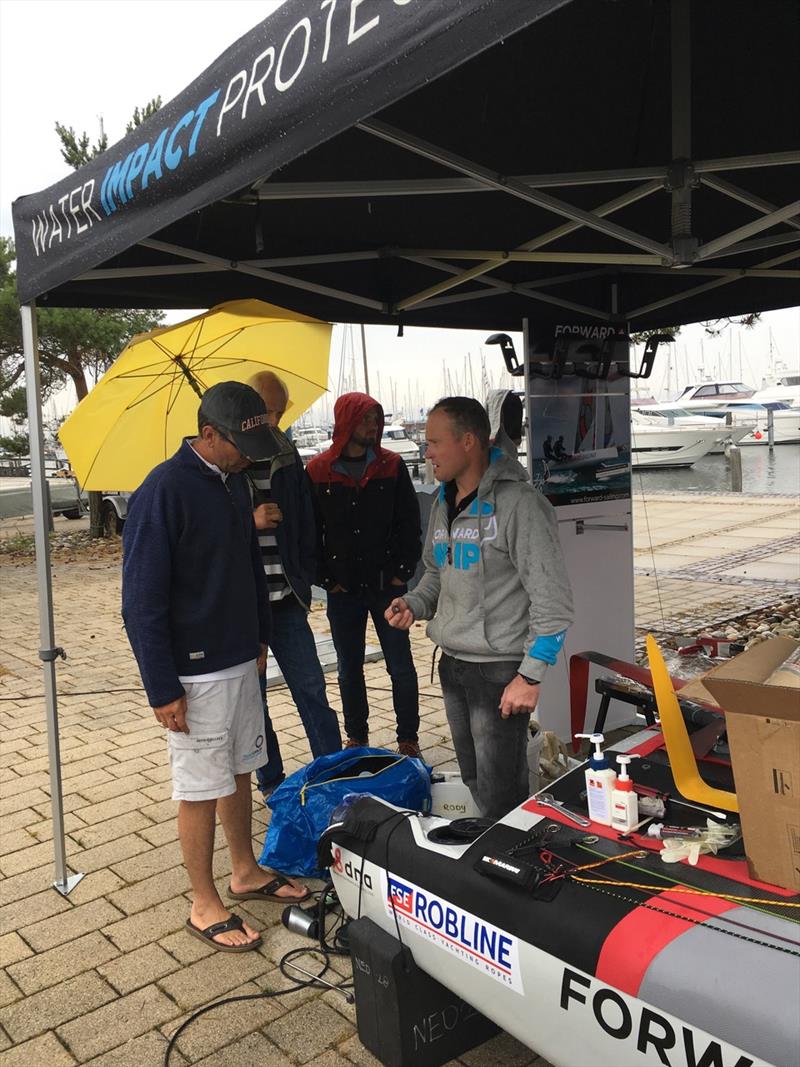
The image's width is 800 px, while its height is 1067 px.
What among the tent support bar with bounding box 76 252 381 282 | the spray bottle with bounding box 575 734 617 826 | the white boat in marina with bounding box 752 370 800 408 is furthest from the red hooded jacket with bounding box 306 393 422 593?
the white boat in marina with bounding box 752 370 800 408

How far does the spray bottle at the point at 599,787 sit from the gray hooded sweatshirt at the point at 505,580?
414 mm

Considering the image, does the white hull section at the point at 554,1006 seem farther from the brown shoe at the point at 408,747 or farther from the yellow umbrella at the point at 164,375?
the yellow umbrella at the point at 164,375

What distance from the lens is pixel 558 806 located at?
253cm

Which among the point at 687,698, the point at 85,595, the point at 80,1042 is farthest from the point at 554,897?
the point at 85,595

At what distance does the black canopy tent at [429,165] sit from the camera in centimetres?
198

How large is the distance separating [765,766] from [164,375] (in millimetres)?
3817

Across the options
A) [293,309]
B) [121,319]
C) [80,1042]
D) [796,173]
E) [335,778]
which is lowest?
[80,1042]

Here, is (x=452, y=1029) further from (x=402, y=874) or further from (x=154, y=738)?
(x=154, y=738)

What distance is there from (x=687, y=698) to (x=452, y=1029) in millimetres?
1284

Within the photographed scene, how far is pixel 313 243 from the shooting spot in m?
3.97

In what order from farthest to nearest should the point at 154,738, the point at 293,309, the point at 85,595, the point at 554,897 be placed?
the point at 85,595, the point at 154,738, the point at 293,309, the point at 554,897

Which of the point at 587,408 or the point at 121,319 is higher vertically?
the point at 121,319

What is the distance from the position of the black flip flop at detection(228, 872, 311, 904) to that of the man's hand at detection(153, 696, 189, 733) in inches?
33.8

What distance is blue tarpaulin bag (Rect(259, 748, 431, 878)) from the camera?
10.9 feet
